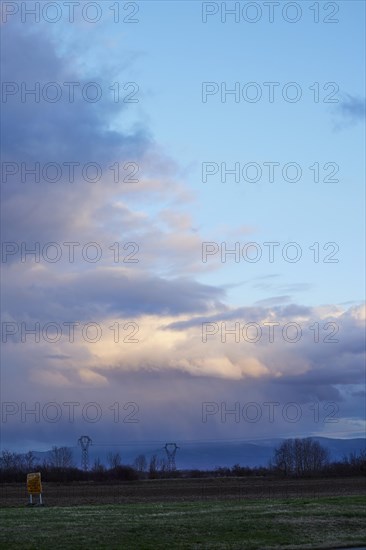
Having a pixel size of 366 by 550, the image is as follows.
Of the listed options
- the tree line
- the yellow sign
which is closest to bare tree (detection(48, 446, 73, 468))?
the tree line

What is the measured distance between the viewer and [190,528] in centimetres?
2817

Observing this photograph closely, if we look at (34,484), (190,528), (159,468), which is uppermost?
(190,528)

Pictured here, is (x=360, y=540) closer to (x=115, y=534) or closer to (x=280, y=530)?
(x=280, y=530)

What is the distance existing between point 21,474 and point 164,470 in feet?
92.3

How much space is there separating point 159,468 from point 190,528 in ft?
344

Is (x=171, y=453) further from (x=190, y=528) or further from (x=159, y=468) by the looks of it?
(x=190, y=528)

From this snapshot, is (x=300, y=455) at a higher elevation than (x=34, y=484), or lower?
lower

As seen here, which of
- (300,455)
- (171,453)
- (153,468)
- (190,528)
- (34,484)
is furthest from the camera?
(300,455)

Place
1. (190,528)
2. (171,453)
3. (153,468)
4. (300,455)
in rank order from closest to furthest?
(190,528) < (153,468) < (171,453) < (300,455)

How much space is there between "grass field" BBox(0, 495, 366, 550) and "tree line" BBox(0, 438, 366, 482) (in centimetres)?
7098

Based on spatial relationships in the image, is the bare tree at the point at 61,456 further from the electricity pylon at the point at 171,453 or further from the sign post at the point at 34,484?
the sign post at the point at 34,484

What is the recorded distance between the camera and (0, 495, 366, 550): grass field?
2505cm

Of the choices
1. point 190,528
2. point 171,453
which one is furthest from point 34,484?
point 171,453

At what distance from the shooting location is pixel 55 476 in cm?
10444
